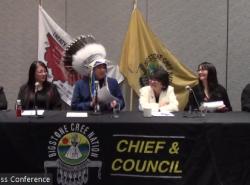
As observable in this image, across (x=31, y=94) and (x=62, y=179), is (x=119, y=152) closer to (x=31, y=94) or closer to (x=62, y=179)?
(x=62, y=179)

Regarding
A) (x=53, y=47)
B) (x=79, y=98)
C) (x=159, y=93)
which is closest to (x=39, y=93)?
(x=79, y=98)

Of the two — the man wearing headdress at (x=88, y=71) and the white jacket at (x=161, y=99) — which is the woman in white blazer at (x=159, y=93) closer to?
the white jacket at (x=161, y=99)

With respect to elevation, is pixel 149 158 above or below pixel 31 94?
below

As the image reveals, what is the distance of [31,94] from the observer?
14.1 ft

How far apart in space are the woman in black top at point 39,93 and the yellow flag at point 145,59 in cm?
93

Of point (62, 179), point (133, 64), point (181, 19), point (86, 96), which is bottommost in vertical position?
Answer: point (62, 179)

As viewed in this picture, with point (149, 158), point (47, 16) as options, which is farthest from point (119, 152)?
point (47, 16)

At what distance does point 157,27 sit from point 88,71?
4.60ft

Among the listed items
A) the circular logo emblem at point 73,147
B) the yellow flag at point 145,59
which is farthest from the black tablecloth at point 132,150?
the yellow flag at point 145,59

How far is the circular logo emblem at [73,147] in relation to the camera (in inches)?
131

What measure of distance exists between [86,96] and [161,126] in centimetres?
104

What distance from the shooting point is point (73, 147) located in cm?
334

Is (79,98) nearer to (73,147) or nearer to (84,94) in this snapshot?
(84,94)

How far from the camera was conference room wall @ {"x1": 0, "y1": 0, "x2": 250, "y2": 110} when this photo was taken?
→ 5.13 meters
